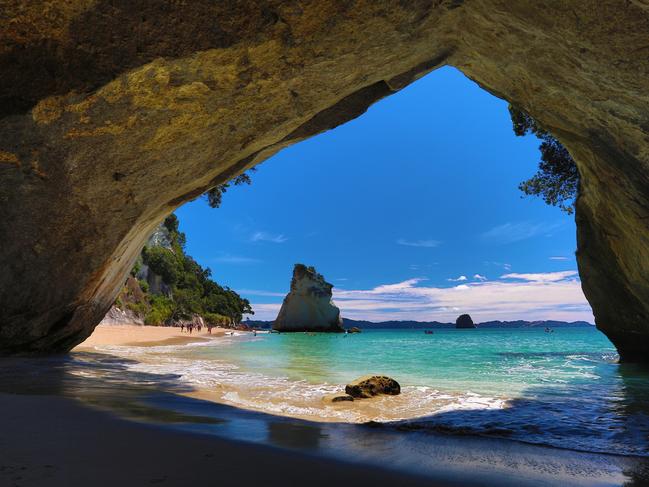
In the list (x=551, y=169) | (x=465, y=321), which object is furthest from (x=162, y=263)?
(x=465, y=321)

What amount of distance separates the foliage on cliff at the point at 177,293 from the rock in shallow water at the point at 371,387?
113 feet

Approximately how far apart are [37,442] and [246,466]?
169cm

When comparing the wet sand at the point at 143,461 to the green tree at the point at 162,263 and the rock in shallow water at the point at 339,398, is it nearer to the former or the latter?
the rock in shallow water at the point at 339,398

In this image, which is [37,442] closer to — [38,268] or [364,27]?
[364,27]

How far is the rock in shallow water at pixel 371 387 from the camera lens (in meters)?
7.50

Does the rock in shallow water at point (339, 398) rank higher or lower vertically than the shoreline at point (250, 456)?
lower

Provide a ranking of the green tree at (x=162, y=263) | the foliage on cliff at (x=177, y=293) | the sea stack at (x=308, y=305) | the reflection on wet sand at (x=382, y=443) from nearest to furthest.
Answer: the reflection on wet sand at (x=382, y=443) → the foliage on cliff at (x=177, y=293) → the green tree at (x=162, y=263) → the sea stack at (x=308, y=305)

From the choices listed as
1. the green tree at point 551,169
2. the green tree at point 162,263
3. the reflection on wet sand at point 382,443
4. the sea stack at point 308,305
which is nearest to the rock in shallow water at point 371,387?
the reflection on wet sand at point 382,443

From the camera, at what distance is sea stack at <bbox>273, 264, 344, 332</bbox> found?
244 feet

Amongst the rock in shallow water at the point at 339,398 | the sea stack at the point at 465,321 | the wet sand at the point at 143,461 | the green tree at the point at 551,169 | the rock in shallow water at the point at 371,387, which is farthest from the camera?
the sea stack at the point at 465,321

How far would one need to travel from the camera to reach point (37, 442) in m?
3.14

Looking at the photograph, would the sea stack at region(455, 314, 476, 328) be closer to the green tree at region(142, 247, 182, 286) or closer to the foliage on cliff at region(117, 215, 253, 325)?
the foliage on cliff at region(117, 215, 253, 325)

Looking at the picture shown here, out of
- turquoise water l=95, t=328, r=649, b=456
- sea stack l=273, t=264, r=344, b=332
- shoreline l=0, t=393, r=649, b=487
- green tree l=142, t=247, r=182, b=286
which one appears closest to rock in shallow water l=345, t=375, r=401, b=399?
turquoise water l=95, t=328, r=649, b=456

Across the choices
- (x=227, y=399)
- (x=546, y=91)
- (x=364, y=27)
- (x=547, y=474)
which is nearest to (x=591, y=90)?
(x=546, y=91)
